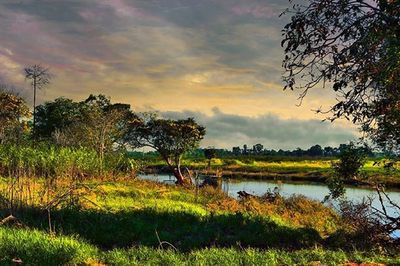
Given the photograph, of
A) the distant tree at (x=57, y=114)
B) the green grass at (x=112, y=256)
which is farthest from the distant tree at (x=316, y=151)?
the green grass at (x=112, y=256)

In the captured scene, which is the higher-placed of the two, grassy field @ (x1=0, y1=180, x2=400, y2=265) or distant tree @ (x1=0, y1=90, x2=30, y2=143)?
distant tree @ (x1=0, y1=90, x2=30, y2=143)

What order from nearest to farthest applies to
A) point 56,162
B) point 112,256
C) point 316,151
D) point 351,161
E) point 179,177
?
1. point 112,256
2. point 351,161
3. point 56,162
4. point 179,177
5. point 316,151

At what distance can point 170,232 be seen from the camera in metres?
17.0

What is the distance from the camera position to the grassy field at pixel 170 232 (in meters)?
10.9

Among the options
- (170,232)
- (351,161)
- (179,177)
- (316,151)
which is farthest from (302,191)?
(316,151)

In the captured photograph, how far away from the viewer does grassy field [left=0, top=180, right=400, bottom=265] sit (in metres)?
10.9

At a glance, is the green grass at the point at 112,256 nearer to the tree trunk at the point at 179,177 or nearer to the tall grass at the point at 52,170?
the tall grass at the point at 52,170

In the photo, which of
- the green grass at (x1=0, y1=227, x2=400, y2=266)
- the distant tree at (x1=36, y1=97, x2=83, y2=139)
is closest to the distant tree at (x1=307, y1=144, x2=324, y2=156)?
the distant tree at (x1=36, y1=97, x2=83, y2=139)

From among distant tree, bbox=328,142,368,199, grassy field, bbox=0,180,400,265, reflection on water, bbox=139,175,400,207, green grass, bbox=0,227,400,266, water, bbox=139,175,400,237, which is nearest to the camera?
green grass, bbox=0,227,400,266

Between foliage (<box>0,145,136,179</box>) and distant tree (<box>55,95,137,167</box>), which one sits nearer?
foliage (<box>0,145,136,179</box>)

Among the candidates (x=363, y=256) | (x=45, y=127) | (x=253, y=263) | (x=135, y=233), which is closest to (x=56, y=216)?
(x=135, y=233)

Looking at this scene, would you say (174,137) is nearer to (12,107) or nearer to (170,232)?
(12,107)

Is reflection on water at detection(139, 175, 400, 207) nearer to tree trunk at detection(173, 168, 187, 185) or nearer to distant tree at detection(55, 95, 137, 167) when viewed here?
tree trunk at detection(173, 168, 187, 185)

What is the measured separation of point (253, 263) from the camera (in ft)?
35.0
